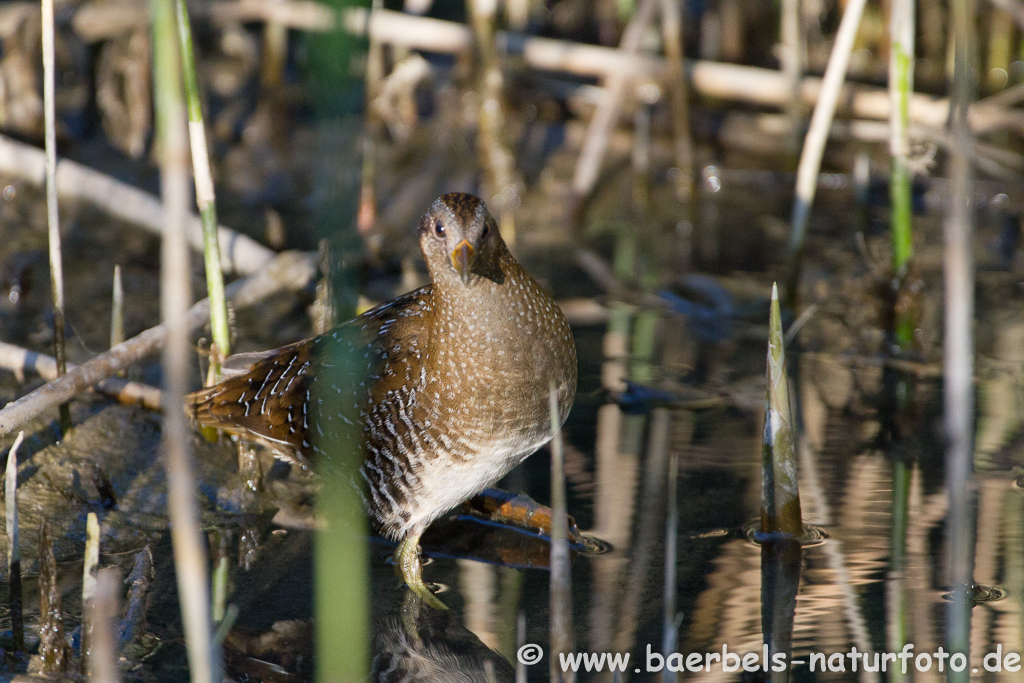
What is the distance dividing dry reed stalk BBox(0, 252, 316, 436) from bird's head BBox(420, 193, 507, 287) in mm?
692

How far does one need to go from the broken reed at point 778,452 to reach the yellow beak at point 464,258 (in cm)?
78

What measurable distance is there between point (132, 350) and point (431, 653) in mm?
1354

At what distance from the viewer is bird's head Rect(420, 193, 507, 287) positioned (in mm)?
2850

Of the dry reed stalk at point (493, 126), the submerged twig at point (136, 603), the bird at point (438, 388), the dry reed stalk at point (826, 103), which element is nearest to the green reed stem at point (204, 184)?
the bird at point (438, 388)

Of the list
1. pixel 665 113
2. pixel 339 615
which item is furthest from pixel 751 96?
pixel 339 615

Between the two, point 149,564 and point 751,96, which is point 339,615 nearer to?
point 149,564

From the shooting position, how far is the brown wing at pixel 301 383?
124 inches

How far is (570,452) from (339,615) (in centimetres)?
233

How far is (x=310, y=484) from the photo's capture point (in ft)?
11.8

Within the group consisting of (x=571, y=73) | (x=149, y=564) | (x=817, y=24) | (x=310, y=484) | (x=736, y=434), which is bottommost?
(x=149, y=564)

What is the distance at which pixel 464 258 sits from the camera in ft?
9.24

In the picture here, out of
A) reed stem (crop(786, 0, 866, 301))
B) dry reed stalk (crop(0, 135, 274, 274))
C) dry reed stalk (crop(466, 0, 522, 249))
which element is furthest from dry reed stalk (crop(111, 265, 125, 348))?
reed stem (crop(786, 0, 866, 301))

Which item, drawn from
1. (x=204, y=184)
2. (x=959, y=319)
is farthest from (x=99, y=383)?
(x=959, y=319)

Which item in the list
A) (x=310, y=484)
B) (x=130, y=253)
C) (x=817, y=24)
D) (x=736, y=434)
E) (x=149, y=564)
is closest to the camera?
(x=149, y=564)
